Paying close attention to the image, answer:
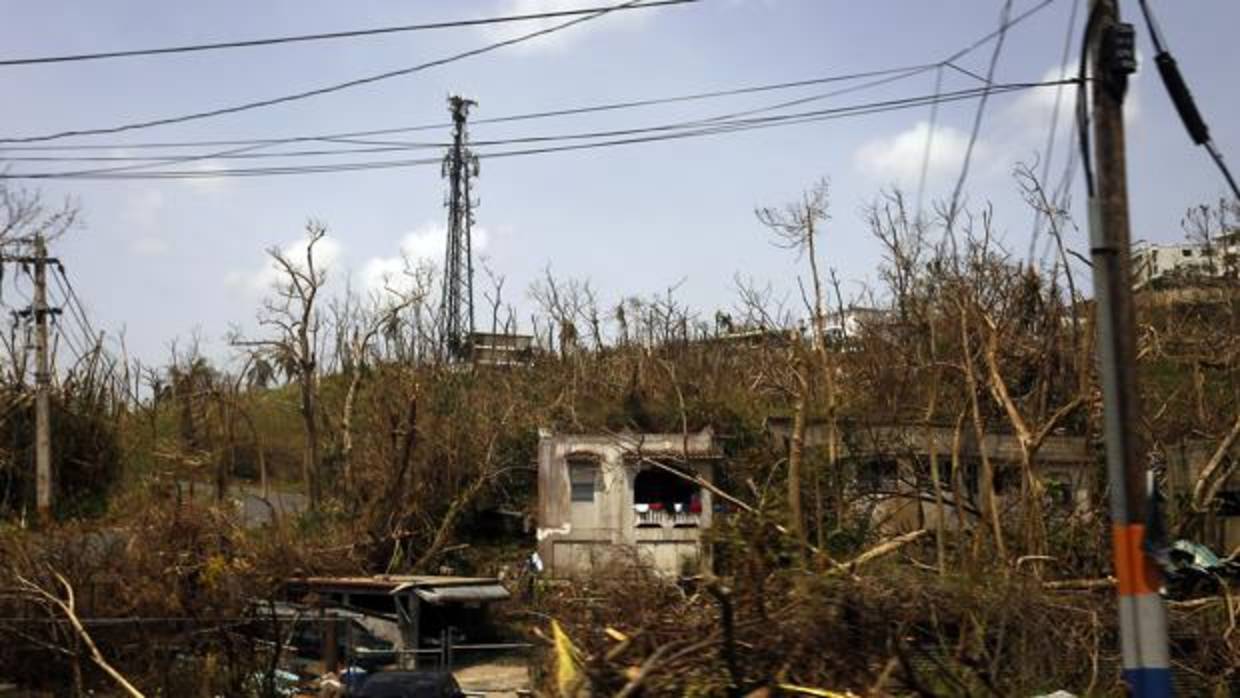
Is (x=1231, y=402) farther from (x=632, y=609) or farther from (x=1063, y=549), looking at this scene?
(x=632, y=609)

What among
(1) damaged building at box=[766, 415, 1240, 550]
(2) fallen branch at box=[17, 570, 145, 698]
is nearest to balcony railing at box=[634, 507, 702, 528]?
(1) damaged building at box=[766, 415, 1240, 550]

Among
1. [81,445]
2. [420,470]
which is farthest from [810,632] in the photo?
[81,445]

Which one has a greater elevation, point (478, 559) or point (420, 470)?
point (420, 470)

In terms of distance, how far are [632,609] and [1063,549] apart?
939cm

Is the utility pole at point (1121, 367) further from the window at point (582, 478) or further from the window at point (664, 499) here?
the window at point (582, 478)

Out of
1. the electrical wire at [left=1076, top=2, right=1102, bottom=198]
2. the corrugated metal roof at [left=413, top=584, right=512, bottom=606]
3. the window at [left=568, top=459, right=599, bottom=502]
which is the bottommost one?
the corrugated metal roof at [left=413, top=584, right=512, bottom=606]

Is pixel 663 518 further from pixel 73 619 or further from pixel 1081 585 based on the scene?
pixel 73 619

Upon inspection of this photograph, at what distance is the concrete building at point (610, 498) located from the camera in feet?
90.5

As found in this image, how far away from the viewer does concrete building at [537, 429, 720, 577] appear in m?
27.6

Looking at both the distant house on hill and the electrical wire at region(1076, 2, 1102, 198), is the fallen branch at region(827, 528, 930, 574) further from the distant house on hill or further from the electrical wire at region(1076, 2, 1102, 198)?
the distant house on hill

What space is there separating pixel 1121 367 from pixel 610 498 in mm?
20309

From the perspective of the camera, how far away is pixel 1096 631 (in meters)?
14.1

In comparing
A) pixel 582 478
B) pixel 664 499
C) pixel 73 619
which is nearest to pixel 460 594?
pixel 582 478

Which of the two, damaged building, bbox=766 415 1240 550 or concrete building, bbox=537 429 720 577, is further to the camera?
concrete building, bbox=537 429 720 577
